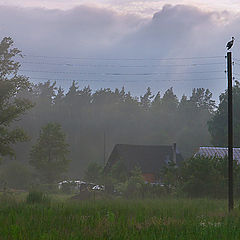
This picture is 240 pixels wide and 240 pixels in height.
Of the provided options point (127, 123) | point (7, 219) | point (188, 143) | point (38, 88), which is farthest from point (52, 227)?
point (38, 88)

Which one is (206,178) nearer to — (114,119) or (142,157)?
(142,157)

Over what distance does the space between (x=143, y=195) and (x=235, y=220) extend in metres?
19.0

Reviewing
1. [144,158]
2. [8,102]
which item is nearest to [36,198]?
[8,102]

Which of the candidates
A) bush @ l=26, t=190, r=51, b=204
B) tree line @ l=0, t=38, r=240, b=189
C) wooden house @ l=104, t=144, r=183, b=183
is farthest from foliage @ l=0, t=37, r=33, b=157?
tree line @ l=0, t=38, r=240, b=189

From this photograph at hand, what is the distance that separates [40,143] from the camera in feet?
214

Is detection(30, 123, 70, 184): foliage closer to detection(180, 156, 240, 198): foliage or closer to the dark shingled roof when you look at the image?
the dark shingled roof

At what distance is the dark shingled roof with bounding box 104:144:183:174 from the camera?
62.4 m

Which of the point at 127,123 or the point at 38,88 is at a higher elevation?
the point at 38,88

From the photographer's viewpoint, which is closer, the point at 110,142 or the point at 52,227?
the point at 52,227

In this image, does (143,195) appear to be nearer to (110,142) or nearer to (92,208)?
(92,208)

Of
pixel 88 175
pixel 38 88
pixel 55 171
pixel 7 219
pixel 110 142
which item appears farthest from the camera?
pixel 38 88

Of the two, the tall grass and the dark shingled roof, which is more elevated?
the dark shingled roof

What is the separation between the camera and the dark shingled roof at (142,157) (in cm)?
6244

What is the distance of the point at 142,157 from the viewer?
64.6m
